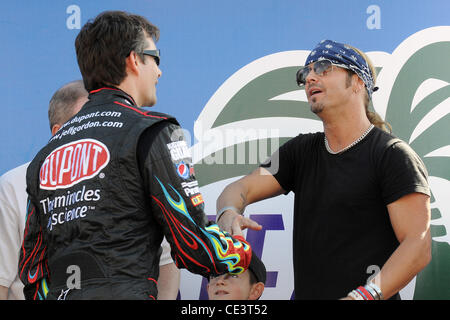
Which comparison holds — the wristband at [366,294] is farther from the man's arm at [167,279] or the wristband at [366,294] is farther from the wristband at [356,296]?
the man's arm at [167,279]

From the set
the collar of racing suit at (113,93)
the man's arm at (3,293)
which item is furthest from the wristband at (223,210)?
the man's arm at (3,293)

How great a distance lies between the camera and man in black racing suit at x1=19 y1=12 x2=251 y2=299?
121cm

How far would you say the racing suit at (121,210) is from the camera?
121 centimetres

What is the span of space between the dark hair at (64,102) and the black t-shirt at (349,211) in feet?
3.27

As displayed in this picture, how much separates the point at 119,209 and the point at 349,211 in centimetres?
85

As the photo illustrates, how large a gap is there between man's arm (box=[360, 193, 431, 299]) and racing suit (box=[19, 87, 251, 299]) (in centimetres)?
50

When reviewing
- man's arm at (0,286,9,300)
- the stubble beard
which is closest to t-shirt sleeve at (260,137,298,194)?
the stubble beard

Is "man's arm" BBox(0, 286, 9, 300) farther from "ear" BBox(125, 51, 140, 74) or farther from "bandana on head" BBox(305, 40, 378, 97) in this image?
"bandana on head" BBox(305, 40, 378, 97)

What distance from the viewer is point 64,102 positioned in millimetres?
2064

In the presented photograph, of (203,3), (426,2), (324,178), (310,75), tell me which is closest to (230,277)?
(324,178)

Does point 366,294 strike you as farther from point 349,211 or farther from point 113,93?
point 113,93

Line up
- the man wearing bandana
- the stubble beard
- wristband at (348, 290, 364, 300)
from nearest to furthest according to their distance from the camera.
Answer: wristband at (348, 290, 364, 300)
the man wearing bandana
the stubble beard
